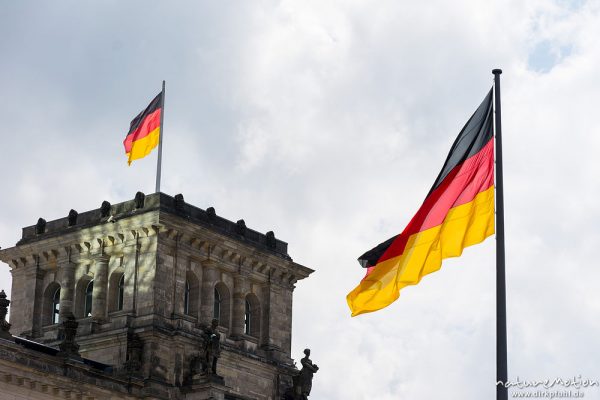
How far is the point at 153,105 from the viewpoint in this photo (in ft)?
222

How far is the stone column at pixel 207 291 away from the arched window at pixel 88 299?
4.94 m

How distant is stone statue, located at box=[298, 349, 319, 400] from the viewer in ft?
223

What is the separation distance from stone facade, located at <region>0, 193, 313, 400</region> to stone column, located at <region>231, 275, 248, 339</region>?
45mm

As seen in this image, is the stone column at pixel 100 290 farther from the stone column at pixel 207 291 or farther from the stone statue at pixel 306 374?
the stone statue at pixel 306 374

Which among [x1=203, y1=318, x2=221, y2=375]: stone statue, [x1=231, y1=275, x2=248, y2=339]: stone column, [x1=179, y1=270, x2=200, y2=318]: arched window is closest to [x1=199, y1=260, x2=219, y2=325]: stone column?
[x1=179, y1=270, x2=200, y2=318]: arched window

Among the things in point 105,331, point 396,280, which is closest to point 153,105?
point 105,331

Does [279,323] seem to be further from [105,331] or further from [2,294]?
[2,294]

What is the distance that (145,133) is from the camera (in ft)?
221

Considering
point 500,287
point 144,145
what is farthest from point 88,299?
point 500,287

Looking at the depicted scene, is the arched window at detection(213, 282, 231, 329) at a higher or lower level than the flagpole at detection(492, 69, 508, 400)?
higher

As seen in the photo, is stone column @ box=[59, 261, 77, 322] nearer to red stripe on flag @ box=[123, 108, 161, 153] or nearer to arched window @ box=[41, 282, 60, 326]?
arched window @ box=[41, 282, 60, 326]

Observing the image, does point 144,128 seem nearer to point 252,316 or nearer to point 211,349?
point 252,316

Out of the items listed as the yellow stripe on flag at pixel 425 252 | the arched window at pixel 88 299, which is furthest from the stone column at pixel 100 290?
the yellow stripe on flag at pixel 425 252

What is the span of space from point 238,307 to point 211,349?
4.87 m
